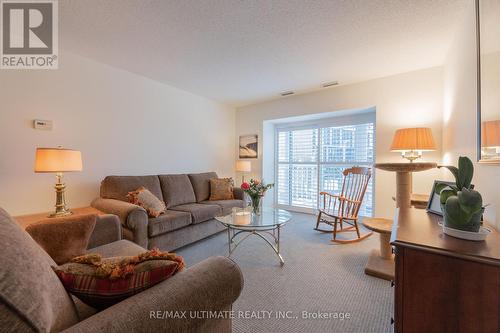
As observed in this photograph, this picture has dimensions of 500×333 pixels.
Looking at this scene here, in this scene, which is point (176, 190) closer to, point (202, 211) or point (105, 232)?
point (202, 211)

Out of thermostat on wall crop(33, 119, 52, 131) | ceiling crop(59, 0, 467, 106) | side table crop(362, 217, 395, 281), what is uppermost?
ceiling crop(59, 0, 467, 106)

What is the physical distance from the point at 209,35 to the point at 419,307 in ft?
8.28

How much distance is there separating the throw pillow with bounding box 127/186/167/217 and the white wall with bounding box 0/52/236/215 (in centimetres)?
69

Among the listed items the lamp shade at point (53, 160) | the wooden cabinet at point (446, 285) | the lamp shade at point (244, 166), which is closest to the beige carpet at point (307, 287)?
the wooden cabinet at point (446, 285)

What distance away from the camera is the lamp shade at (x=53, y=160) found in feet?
5.90

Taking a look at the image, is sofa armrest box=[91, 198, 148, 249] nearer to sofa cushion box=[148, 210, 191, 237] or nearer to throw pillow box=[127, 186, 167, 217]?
sofa cushion box=[148, 210, 191, 237]

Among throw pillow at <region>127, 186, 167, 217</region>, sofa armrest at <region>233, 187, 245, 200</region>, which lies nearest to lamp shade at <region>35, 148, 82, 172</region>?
throw pillow at <region>127, 186, 167, 217</region>

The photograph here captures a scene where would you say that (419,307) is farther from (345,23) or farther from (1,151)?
(1,151)

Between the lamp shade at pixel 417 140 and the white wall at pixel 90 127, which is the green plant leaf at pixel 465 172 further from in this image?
the white wall at pixel 90 127

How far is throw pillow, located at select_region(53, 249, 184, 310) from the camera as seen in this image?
0.70 metres

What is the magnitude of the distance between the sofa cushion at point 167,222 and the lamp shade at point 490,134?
2.67 meters

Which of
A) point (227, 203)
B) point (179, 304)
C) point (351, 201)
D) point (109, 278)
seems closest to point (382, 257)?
point (351, 201)

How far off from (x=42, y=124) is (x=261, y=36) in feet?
8.37

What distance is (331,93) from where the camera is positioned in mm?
3639
